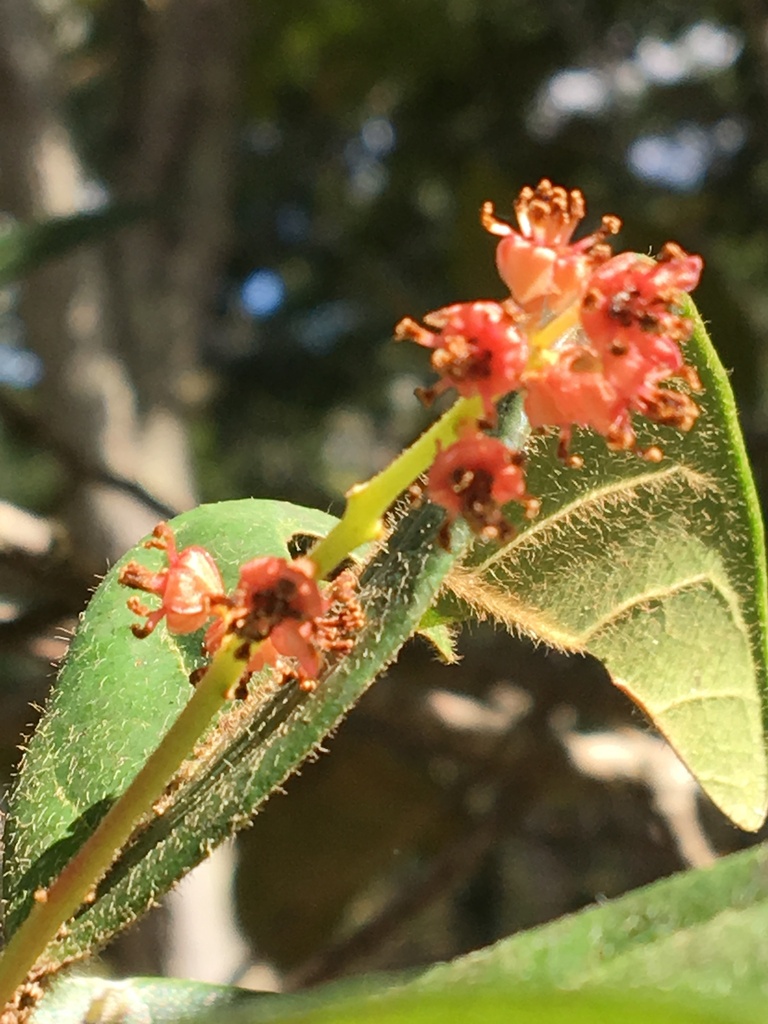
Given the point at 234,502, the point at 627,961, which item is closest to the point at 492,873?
the point at 234,502

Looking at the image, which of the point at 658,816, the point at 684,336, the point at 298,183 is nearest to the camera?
the point at 684,336

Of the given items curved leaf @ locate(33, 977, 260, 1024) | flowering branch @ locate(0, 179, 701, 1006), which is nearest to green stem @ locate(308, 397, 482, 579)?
flowering branch @ locate(0, 179, 701, 1006)

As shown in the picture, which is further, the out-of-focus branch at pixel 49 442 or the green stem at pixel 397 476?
the out-of-focus branch at pixel 49 442

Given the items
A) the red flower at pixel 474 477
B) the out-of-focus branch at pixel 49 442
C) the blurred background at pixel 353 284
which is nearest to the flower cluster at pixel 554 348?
the red flower at pixel 474 477

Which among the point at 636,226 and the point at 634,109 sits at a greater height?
the point at 636,226

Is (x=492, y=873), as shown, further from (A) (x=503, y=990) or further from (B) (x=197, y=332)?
(A) (x=503, y=990)

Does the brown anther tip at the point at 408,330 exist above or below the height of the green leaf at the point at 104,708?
above

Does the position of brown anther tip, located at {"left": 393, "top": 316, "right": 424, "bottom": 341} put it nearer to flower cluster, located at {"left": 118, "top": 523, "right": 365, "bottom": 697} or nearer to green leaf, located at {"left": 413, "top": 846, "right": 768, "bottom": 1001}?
flower cluster, located at {"left": 118, "top": 523, "right": 365, "bottom": 697}

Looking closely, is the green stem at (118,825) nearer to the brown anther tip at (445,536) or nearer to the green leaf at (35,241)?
the brown anther tip at (445,536)
